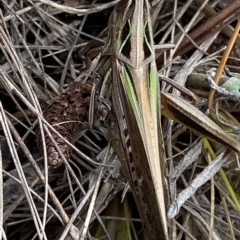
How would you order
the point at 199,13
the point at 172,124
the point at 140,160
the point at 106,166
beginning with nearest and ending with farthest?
the point at 140,160, the point at 106,166, the point at 172,124, the point at 199,13

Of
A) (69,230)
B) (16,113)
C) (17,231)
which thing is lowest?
(17,231)

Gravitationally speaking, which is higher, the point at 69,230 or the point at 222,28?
the point at 222,28

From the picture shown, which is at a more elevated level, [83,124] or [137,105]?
[137,105]

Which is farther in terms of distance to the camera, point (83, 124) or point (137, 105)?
point (83, 124)

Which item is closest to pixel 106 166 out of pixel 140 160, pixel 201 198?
pixel 140 160

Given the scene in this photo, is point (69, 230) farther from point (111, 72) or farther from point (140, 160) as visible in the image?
point (111, 72)

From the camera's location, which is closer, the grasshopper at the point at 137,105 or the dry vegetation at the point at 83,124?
the grasshopper at the point at 137,105

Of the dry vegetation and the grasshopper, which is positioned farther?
the dry vegetation

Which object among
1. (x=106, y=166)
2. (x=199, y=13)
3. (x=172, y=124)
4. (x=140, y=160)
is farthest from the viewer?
(x=199, y=13)
